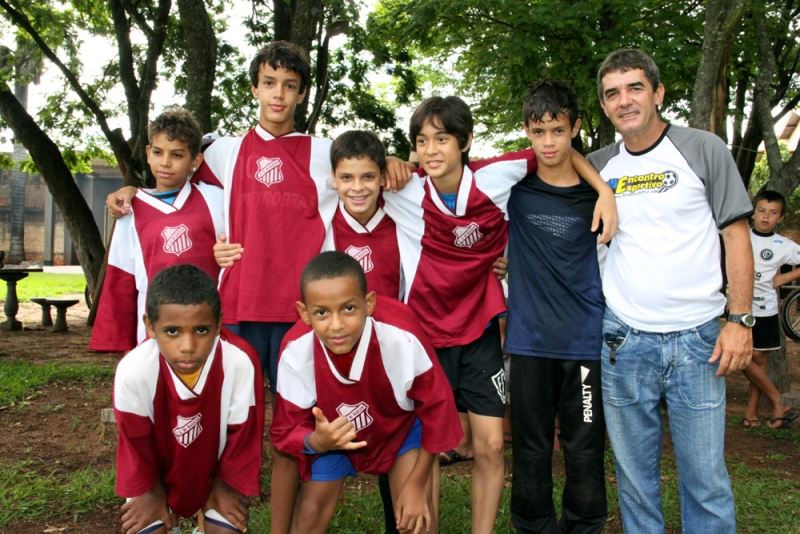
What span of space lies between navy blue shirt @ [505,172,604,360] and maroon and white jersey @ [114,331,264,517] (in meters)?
1.22

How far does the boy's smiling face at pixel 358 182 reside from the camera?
338 centimetres

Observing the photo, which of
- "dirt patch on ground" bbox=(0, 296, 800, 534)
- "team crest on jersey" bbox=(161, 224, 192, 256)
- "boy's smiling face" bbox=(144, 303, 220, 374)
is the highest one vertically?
"team crest on jersey" bbox=(161, 224, 192, 256)

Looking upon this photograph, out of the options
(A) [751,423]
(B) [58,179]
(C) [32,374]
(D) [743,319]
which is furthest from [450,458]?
(B) [58,179]

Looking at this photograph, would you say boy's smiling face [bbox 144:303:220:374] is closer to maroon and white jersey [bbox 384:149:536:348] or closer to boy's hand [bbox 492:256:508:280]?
maroon and white jersey [bbox 384:149:536:348]

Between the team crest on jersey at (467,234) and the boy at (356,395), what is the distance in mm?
471

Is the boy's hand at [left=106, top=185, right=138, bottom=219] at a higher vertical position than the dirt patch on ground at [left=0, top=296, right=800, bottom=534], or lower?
higher

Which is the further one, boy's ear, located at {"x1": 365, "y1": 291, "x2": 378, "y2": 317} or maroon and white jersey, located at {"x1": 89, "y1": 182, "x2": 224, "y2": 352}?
maroon and white jersey, located at {"x1": 89, "y1": 182, "x2": 224, "y2": 352}

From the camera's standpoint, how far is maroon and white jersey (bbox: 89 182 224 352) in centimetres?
350

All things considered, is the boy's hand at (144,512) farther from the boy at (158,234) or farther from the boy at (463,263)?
the boy at (463,263)

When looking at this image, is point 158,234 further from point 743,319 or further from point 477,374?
point 743,319

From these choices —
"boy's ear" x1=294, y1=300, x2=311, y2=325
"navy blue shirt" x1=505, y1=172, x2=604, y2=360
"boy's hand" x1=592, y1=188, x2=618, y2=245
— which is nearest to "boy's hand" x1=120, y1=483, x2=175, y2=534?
"boy's ear" x1=294, y1=300, x2=311, y2=325

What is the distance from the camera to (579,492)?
3.25 meters

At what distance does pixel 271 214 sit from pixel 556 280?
1367 millimetres

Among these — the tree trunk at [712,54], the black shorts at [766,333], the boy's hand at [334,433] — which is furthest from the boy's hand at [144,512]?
the black shorts at [766,333]
